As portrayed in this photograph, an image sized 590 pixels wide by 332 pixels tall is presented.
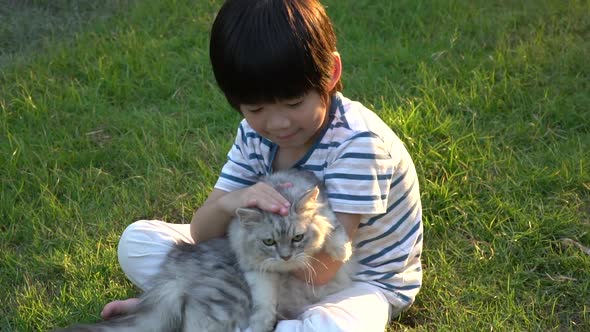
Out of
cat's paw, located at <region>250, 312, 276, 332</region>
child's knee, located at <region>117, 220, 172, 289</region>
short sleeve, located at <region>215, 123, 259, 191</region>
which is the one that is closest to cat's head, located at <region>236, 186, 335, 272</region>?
cat's paw, located at <region>250, 312, 276, 332</region>

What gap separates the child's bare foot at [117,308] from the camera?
9.29ft

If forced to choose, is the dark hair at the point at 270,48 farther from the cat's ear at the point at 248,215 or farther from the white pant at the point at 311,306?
the white pant at the point at 311,306

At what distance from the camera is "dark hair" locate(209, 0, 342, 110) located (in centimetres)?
241

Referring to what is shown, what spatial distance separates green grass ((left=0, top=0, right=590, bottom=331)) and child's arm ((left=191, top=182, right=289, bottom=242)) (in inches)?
19.8

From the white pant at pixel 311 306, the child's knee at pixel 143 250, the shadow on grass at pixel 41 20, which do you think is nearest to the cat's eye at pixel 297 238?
the white pant at pixel 311 306

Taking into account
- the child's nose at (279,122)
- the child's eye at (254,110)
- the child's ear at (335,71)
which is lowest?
the child's nose at (279,122)

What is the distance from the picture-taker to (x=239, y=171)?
2938 mm

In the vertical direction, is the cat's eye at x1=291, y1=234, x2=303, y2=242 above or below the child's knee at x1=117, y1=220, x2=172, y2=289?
above

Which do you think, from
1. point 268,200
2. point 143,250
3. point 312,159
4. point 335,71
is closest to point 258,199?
point 268,200

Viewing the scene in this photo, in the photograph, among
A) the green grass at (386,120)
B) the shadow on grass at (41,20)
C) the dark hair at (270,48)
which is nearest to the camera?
the dark hair at (270,48)

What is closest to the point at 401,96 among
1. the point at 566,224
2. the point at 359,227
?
the point at 566,224

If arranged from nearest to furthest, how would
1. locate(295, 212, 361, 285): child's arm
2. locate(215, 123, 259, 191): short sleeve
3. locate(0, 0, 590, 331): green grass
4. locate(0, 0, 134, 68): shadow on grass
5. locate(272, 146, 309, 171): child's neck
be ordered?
locate(295, 212, 361, 285): child's arm < locate(272, 146, 309, 171): child's neck < locate(215, 123, 259, 191): short sleeve < locate(0, 0, 590, 331): green grass < locate(0, 0, 134, 68): shadow on grass

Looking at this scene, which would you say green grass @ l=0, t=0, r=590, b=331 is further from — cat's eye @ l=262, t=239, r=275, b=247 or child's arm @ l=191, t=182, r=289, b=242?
cat's eye @ l=262, t=239, r=275, b=247

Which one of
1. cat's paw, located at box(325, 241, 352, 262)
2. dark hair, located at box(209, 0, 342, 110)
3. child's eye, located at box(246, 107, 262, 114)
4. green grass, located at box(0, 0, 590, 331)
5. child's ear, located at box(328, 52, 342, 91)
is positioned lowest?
green grass, located at box(0, 0, 590, 331)
